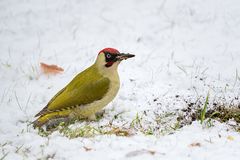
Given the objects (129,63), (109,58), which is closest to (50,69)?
(129,63)

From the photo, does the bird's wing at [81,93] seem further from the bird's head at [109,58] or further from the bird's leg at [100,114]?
the bird's leg at [100,114]

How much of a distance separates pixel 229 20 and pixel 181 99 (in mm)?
2364

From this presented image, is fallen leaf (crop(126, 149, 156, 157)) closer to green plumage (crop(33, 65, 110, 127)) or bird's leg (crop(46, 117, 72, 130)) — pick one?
green plumage (crop(33, 65, 110, 127))

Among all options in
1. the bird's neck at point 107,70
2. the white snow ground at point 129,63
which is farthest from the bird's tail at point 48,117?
the bird's neck at point 107,70

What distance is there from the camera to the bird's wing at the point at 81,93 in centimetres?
497

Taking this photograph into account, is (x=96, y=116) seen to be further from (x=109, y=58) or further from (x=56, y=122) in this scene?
(x=109, y=58)

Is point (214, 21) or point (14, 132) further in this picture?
point (214, 21)

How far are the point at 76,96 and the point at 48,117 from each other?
0.39m

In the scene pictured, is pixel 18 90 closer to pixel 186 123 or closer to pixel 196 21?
pixel 186 123

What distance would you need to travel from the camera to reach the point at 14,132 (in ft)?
15.8

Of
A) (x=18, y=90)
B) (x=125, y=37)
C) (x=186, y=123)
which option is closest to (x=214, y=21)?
(x=125, y=37)

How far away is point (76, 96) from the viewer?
16.4 feet

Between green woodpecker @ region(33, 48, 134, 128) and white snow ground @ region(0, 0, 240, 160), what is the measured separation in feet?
0.75

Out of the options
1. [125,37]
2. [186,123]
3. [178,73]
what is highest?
[125,37]
